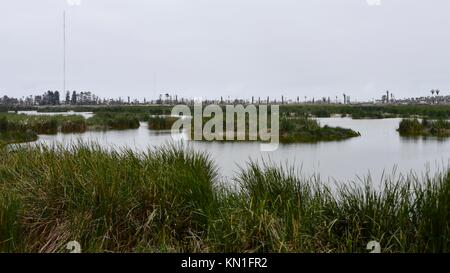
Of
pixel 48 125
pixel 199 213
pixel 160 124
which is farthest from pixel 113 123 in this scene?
pixel 199 213

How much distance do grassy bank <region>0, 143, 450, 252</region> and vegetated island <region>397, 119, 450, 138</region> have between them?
20.9 metres

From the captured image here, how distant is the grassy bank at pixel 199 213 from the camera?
4.26 m

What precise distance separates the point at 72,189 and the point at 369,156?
13.0m

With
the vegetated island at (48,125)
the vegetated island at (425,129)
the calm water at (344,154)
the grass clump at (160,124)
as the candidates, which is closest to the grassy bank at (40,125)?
the vegetated island at (48,125)

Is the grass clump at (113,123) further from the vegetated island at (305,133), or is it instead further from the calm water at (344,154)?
the calm water at (344,154)

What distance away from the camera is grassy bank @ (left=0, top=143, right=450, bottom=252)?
14.0 ft

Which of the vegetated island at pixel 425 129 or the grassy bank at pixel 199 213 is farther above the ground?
the vegetated island at pixel 425 129

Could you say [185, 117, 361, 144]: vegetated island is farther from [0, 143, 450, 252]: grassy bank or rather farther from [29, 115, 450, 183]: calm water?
[0, 143, 450, 252]: grassy bank

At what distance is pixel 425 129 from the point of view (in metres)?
24.5

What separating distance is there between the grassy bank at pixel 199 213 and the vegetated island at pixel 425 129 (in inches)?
821

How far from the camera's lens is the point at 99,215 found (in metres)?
4.99

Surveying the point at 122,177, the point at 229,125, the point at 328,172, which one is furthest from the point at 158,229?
the point at 229,125
